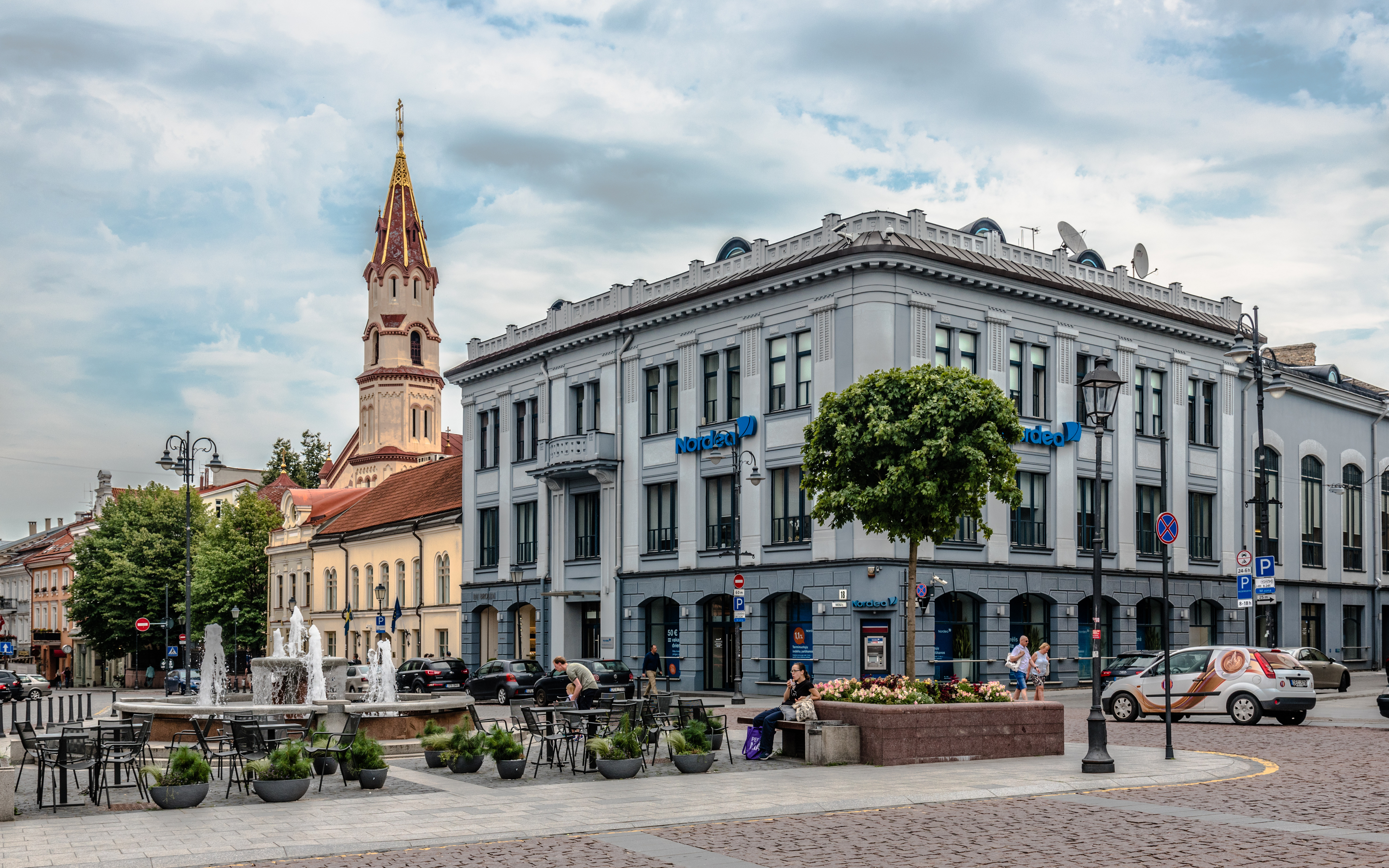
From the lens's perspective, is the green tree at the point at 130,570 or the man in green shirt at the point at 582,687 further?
the green tree at the point at 130,570

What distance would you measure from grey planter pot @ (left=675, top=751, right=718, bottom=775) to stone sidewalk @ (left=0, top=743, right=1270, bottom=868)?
0.37m

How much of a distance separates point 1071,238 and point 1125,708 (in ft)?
73.9

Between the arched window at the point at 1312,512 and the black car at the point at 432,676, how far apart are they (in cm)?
3166

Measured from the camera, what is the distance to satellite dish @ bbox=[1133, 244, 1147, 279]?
5041cm

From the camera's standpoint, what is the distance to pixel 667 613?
150ft

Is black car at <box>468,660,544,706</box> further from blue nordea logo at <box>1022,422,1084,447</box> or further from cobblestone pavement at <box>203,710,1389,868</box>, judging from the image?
cobblestone pavement at <box>203,710,1389,868</box>

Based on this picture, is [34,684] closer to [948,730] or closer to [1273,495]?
[1273,495]

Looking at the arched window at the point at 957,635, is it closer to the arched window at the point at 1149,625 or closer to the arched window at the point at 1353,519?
the arched window at the point at 1149,625

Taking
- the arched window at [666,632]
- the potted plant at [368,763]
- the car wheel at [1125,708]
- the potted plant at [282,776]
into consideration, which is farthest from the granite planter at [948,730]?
the arched window at [666,632]

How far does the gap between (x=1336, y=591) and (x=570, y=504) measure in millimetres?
29939

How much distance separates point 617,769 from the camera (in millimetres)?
17891

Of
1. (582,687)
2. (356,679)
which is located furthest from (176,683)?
(582,687)

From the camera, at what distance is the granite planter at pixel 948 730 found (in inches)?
749

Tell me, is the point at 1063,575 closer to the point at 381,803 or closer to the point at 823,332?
the point at 823,332
